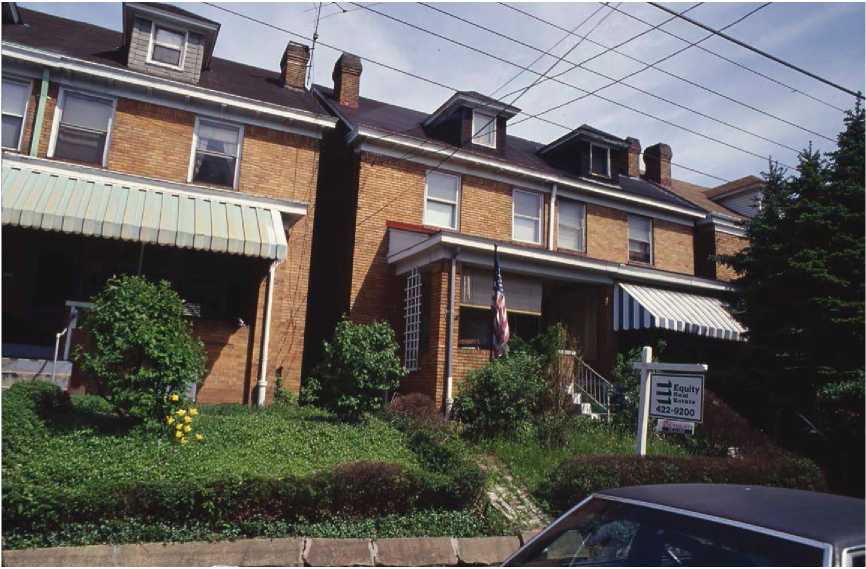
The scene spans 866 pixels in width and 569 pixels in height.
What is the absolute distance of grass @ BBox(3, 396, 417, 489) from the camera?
7.10 meters

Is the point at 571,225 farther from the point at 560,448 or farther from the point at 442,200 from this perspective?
the point at 560,448

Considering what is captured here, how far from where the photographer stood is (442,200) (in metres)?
18.0

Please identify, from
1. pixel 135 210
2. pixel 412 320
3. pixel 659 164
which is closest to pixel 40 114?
pixel 135 210

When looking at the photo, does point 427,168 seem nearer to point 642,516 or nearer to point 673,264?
point 673,264

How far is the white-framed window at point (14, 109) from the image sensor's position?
46.2 feet

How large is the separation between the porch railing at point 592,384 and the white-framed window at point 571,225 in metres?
4.87

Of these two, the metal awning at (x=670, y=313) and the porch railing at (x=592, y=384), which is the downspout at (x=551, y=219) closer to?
the metal awning at (x=670, y=313)

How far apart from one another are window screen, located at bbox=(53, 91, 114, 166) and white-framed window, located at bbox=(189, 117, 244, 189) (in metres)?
1.99

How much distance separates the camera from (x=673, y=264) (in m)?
21.8

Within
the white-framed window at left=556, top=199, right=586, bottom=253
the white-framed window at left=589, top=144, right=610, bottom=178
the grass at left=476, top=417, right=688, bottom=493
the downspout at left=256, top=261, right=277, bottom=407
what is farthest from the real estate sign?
Result: the white-framed window at left=589, top=144, right=610, bottom=178

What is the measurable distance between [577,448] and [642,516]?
7793 millimetres

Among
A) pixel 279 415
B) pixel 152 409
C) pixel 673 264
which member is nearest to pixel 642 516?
pixel 152 409

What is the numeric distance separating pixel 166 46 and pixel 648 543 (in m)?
16.2

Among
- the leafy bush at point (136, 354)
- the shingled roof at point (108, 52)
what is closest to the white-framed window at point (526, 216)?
the shingled roof at point (108, 52)
